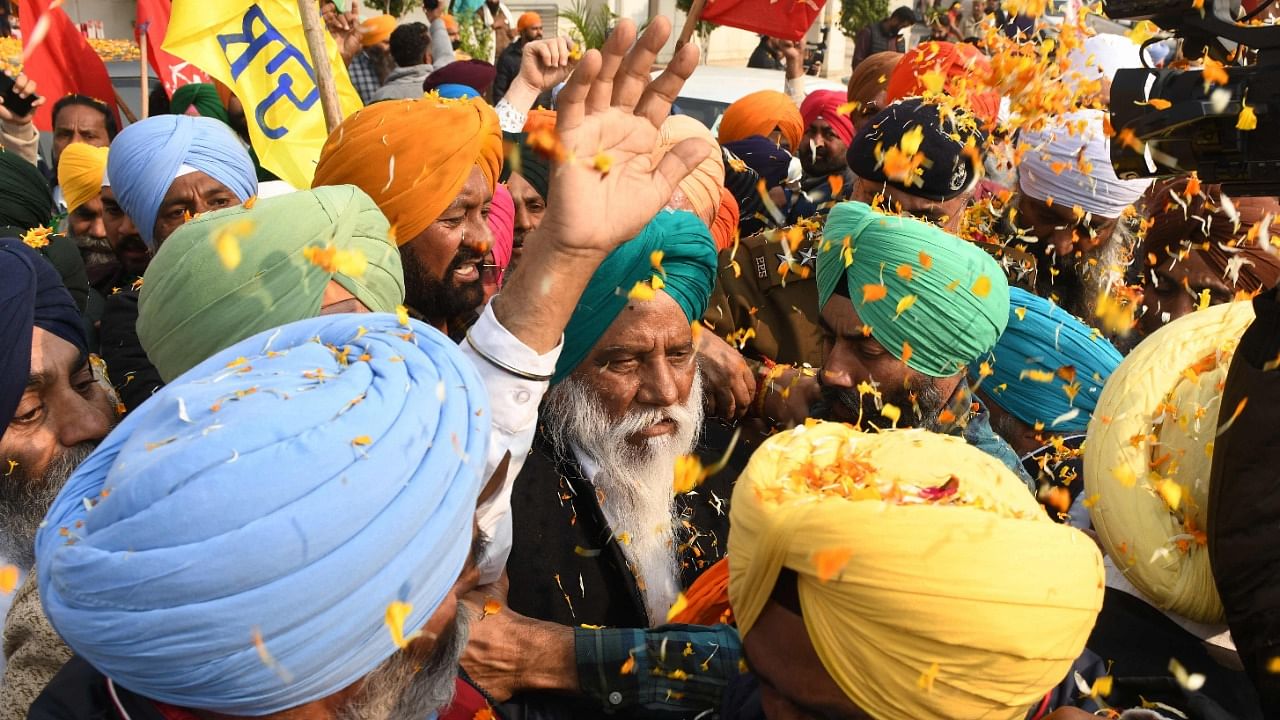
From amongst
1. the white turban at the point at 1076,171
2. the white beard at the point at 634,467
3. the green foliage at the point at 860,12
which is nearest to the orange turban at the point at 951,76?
the white turban at the point at 1076,171

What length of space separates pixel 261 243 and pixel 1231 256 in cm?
389

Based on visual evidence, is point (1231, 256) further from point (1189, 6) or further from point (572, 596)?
point (572, 596)

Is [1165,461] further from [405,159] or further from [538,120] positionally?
[538,120]

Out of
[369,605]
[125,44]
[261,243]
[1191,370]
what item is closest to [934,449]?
[1191,370]

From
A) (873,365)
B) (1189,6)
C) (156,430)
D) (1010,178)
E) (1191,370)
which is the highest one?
(1189,6)

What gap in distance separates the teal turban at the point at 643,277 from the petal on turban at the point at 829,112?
3.91 m

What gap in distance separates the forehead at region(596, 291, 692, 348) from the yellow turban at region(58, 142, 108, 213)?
4.10 m

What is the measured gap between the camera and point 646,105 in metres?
2.60

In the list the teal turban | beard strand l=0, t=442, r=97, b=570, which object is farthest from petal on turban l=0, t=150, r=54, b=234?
the teal turban

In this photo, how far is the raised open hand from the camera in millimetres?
2383

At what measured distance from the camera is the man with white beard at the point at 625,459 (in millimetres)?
2920

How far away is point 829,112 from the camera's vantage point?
7535 millimetres

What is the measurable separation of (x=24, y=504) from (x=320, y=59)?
250cm

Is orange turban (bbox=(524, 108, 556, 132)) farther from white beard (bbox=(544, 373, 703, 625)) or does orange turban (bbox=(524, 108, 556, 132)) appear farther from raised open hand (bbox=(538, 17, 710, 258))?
raised open hand (bbox=(538, 17, 710, 258))
